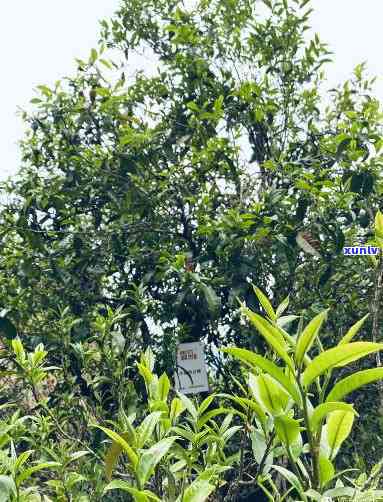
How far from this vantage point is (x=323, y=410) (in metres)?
1.00

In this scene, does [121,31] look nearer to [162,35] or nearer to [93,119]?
[162,35]

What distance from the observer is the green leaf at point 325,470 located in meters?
1.05

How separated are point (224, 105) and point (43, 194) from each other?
4.34ft

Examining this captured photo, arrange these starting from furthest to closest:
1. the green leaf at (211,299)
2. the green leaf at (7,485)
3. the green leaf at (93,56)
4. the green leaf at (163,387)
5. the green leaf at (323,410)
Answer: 1. the green leaf at (93,56)
2. the green leaf at (211,299)
3. the green leaf at (163,387)
4. the green leaf at (7,485)
5. the green leaf at (323,410)

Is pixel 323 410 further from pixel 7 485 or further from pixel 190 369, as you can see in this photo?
pixel 190 369

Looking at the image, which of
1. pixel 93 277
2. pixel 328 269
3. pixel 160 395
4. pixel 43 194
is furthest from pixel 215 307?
pixel 160 395

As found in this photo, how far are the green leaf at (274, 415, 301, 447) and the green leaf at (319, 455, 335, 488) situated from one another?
66 mm

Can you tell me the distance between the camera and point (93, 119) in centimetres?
A: 403

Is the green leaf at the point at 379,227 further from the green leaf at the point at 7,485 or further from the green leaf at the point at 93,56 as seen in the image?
the green leaf at the point at 93,56

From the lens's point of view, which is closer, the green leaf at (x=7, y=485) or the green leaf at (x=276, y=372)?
the green leaf at (x=276, y=372)

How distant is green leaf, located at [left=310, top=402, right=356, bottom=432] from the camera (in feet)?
3.20

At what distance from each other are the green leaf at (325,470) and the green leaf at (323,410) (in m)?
0.06

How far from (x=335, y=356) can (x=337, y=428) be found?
0.19 meters

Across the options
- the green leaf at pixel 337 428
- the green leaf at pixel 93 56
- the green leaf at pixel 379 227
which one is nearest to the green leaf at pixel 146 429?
the green leaf at pixel 337 428
